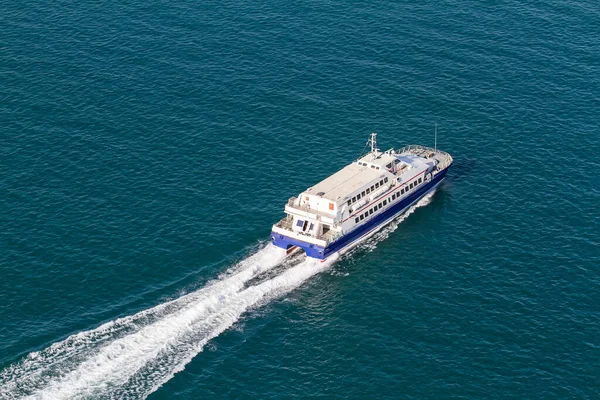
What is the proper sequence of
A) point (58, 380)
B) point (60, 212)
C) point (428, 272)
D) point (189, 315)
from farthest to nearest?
point (60, 212)
point (428, 272)
point (189, 315)
point (58, 380)

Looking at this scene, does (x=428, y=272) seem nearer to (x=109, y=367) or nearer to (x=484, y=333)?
(x=484, y=333)

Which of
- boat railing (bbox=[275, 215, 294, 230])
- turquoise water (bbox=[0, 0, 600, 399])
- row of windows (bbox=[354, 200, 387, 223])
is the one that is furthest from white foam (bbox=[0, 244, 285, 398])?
row of windows (bbox=[354, 200, 387, 223])

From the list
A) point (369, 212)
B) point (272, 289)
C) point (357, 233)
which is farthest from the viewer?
point (369, 212)

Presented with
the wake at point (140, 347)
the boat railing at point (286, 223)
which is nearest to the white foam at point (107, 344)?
the wake at point (140, 347)

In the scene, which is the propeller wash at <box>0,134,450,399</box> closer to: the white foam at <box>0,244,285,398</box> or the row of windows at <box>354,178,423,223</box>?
the white foam at <box>0,244,285,398</box>

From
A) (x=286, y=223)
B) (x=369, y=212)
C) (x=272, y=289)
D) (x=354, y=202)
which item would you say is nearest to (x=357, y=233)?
(x=369, y=212)

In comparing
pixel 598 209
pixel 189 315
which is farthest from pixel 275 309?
pixel 598 209

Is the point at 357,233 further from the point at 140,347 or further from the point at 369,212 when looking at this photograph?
the point at 140,347
